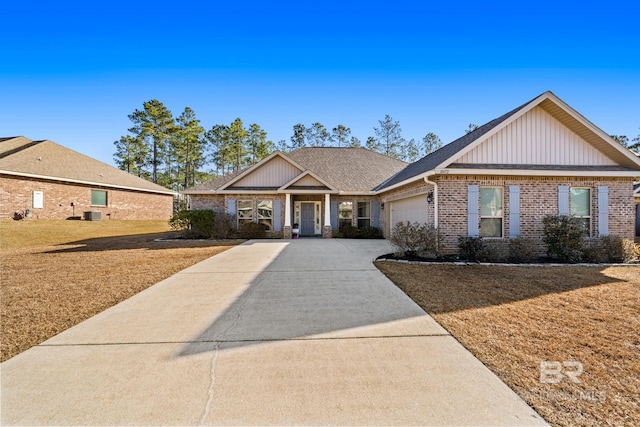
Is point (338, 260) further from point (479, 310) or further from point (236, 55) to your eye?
point (236, 55)

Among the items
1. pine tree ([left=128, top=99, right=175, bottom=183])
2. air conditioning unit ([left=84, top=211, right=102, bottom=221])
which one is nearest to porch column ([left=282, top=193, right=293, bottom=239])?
air conditioning unit ([left=84, top=211, right=102, bottom=221])

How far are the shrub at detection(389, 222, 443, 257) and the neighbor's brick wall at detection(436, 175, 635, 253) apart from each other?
22.0 inches

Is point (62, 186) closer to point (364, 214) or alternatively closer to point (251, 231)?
point (251, 231)

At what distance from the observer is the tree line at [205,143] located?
41125mm

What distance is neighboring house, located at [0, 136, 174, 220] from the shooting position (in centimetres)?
1912

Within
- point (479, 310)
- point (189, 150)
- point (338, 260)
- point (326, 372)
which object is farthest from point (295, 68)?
point (189, 150)

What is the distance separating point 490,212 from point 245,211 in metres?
12.4

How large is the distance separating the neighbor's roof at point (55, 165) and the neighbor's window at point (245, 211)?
47.3ft

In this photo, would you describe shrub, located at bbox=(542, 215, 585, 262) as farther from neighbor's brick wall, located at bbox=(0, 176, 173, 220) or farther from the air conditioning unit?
neighbor's brick wall, located at bbox=(0, 176, 173, 220)

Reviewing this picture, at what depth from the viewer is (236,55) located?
14.9 meters

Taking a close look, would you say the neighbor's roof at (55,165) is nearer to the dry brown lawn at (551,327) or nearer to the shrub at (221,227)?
the shrub at (221,227)

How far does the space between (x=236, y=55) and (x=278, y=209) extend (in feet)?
27.0
